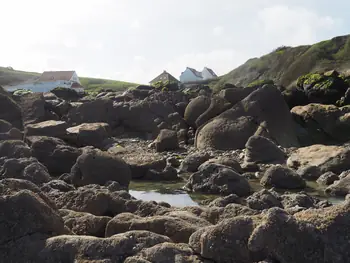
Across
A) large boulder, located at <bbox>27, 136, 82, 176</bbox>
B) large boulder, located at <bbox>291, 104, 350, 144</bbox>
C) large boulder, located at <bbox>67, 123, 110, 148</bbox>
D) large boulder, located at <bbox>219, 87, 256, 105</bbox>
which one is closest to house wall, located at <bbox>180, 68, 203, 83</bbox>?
large boulder, located at <bbox>219, 87, 256, 105</bbox>

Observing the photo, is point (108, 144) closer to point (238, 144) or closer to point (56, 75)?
point (238, 144)

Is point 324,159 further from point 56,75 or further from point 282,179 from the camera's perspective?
point 56,75

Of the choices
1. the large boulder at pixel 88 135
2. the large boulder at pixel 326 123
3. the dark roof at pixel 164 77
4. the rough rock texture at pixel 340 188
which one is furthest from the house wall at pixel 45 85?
the rough rock texture at pixel 340 188

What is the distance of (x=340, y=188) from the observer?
15.7 m

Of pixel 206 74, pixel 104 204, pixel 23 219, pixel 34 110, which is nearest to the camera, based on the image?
pixel 23 219

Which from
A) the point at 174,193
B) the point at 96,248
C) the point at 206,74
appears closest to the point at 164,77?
the point at 206,74

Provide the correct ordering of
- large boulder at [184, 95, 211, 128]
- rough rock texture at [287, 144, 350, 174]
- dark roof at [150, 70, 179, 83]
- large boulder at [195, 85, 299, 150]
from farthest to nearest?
dark roof at [150, 70, 179, 83], large boulder at [184, 95, 211, 128], large boulder at [195, 85, 299, 150], rough rock texture at [287, 144, 350, 174]

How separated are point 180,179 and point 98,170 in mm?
4055

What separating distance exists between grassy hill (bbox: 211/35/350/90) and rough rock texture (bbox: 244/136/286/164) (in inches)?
1351

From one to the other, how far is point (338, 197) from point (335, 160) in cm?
374

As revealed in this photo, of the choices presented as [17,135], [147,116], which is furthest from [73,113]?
[17,135]

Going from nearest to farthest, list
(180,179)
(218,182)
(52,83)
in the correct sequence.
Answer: (218,182)
(180,179)
(52,83)

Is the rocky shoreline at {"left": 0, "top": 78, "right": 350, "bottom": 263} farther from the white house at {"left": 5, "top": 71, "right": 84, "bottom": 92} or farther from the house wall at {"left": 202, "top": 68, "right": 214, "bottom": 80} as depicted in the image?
the house wall at {"left": 202, "top": 68, "right": 214, "bottom": 80}

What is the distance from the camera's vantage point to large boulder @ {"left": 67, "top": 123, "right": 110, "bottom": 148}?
26.5 meters
